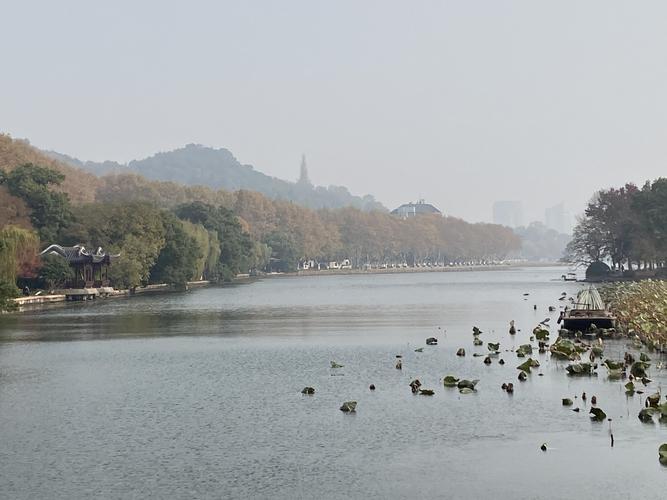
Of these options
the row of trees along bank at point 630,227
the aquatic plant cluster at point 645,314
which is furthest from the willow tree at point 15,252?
the row of trees along bank at point 630,227

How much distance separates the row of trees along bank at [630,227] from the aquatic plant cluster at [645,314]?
4719cm

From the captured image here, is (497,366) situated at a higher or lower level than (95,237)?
lower

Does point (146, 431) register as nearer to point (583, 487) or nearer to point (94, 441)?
point (94, 441)

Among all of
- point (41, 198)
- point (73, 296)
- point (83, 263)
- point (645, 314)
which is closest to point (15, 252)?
point (73, 296)

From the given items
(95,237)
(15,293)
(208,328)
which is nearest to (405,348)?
(208,328)

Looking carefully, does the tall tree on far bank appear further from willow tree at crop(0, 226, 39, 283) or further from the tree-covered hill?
willow tree at crop(0, 226, 39, 283)

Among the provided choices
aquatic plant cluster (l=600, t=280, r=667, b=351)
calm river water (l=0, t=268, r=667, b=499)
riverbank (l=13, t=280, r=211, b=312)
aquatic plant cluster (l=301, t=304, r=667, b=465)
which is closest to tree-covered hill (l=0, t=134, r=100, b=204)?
riverbank (l=13, t=280, r=211, b=312)

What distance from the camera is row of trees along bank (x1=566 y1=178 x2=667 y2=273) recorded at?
113812mm

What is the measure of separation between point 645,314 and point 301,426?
26985mm

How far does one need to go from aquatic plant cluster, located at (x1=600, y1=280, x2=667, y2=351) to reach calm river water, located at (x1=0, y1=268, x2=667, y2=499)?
6.56ft

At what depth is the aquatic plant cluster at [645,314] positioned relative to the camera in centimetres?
4522

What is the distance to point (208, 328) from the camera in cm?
6456

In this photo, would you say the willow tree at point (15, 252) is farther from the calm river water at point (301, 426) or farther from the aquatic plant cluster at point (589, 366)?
the aquatic plant cluster at point (589, 366)

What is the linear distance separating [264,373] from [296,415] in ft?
33.7
